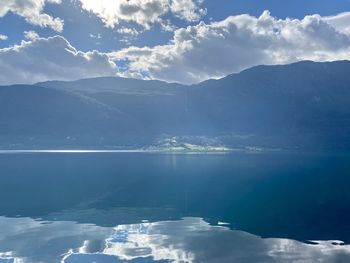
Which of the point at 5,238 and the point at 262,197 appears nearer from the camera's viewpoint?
the point at 5,238

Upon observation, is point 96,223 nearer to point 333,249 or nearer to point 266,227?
point 266,227

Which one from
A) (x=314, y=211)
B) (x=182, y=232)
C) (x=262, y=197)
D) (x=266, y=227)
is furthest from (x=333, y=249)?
(x=262, y=197)

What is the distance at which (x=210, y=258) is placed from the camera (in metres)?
41.4

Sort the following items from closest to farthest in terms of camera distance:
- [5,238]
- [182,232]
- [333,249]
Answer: [333,249] < [5,238] < [182,232]

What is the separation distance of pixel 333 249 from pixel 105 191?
61.3 metres

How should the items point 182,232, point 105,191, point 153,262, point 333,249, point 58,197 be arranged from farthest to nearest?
point 105,191, point 58,197, point 182,232, point 333,249, point 153,262

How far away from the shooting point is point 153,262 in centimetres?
3922

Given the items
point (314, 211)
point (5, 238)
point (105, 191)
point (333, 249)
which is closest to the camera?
point (333, 249)

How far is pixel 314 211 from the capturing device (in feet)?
229

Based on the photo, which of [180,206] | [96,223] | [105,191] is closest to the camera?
[96,223]

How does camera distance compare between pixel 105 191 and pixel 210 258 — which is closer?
pixel 210 258

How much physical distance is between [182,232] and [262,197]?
3750 cm

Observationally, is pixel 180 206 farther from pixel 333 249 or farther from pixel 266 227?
pixel 333 249

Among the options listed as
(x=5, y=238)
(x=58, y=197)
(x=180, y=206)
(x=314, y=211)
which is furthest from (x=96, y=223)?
(x=314, y=211)
